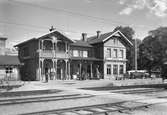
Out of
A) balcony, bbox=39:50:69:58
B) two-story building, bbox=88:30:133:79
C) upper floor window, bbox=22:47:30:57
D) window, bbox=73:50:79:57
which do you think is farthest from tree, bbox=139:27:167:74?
upper floor window, bbox=22:47:30:57

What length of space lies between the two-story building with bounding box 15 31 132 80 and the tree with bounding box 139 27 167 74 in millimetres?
12723

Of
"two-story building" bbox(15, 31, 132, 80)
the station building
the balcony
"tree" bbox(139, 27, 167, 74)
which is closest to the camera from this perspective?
the station building

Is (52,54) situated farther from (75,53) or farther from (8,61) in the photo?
(8,61)

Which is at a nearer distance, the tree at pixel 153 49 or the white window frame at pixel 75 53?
the white window frame at pixel 75 53

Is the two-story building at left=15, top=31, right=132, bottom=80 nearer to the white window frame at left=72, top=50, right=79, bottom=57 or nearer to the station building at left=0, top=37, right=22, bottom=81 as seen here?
the white window frame at left=72, top=50, right=79, bottom=57

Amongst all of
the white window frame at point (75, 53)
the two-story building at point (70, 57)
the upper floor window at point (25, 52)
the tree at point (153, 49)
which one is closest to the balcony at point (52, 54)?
the two-story building at point (70, 57)

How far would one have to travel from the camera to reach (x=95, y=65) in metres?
42.5

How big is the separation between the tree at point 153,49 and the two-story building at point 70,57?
12723 mm

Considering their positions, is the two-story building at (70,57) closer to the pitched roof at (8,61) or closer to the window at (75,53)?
the window at (75,53)

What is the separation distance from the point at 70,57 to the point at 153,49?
88.0 feet

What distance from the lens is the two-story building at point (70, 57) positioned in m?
35.2

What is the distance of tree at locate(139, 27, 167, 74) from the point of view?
53.2m

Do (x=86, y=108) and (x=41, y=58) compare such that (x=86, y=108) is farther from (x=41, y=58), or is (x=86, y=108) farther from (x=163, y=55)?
(x=163, y=55)

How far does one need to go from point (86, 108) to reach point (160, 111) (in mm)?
3231
